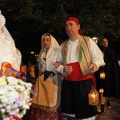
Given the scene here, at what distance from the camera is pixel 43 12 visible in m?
9.30

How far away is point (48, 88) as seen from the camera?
471cm

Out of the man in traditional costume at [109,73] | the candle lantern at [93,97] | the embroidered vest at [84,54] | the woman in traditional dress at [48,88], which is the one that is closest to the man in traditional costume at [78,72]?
the embroidered vest at [84,54]

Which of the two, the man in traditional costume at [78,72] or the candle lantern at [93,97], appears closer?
the candle lantern at [93,97]

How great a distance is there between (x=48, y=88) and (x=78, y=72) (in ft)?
3.20

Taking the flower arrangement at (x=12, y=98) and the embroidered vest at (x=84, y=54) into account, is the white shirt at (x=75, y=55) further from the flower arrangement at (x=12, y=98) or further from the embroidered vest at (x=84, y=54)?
the flower arrangement at (x=12, y=98)

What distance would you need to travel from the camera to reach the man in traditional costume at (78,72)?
12.6 feet

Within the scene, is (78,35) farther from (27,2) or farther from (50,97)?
(27,2)

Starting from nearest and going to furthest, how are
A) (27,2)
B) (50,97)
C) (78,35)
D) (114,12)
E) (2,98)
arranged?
1. (2,98)
2. (78,35)
3. (50,97)
4. (27,2)
5. (114,12)

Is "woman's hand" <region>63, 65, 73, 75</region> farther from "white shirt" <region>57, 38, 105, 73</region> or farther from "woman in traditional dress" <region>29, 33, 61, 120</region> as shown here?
"woman in traditional dress" <region>29, 33, 61, 120</region>

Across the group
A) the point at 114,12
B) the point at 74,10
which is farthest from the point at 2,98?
the point at 114,12

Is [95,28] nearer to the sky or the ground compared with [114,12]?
nearer to the ground

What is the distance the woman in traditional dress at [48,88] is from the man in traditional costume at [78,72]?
2.39ft

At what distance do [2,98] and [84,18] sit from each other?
6.80 metres

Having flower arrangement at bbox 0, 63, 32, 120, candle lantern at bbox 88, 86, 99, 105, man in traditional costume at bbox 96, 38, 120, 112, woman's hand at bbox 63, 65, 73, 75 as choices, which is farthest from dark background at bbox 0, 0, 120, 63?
flower arrangement at bbox 0, 63, 32, 120
